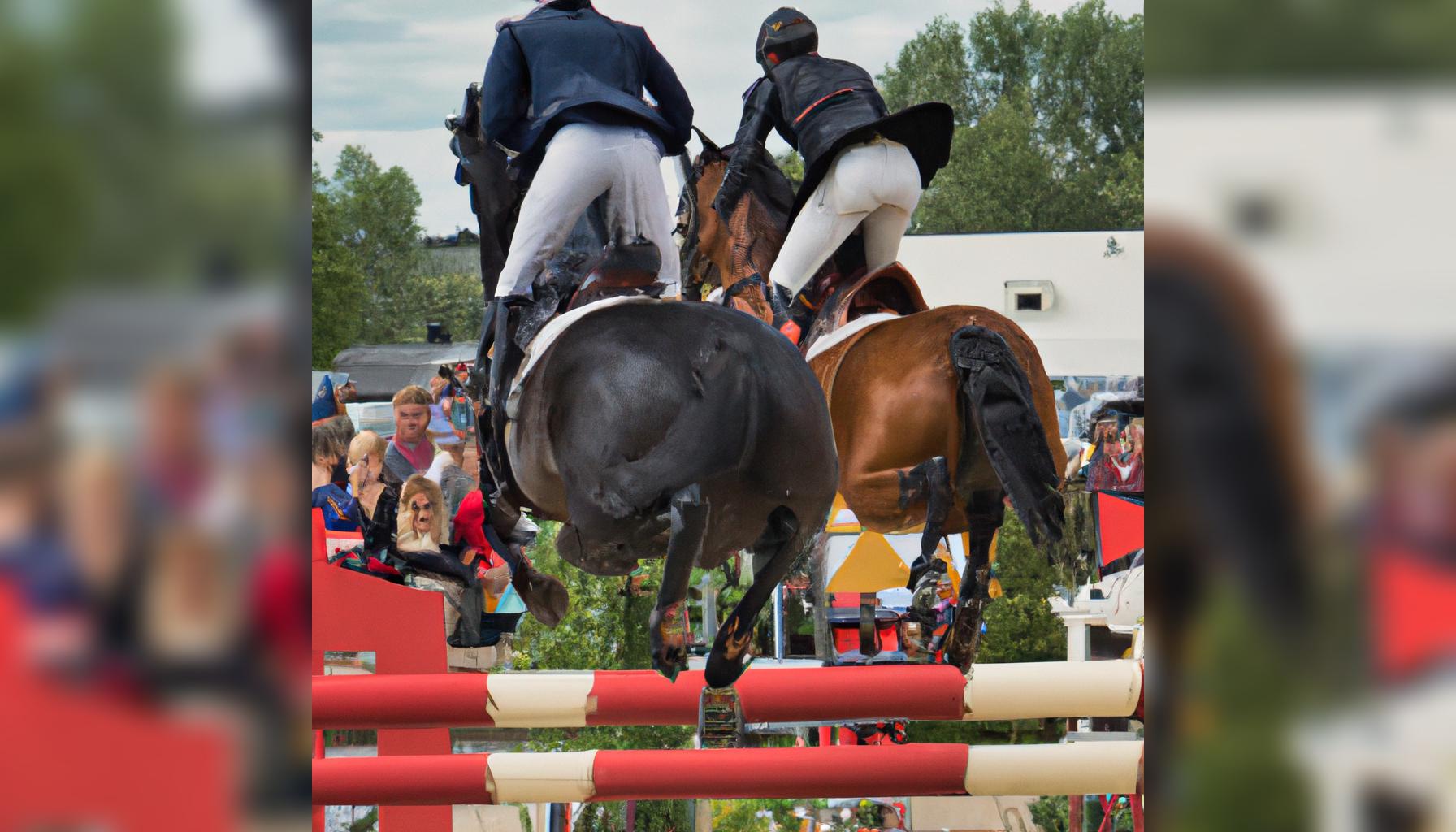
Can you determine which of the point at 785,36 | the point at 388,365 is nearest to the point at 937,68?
the point at 388,365

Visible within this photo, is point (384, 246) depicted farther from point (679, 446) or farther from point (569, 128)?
point (679, 446)

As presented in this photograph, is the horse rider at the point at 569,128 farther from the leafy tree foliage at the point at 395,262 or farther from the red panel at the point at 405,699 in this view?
the leafy tree foliage at the point at 395,262

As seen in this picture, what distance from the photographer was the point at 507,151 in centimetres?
435

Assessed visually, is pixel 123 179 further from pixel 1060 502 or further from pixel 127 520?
pixel 1060 502

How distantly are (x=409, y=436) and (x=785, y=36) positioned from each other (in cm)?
287

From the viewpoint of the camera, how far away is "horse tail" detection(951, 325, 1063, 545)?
399cm

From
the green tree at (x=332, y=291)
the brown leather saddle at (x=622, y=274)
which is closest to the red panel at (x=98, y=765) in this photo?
the brown leather saddle at (x=622, y=274)

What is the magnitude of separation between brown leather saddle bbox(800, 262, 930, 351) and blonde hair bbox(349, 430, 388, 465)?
2520 mm

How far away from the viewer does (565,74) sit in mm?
3859

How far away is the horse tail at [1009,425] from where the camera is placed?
3.99 metres

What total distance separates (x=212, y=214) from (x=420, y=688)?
4178 millimetres

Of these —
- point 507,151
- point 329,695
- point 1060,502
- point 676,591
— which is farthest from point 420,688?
point 1060,502

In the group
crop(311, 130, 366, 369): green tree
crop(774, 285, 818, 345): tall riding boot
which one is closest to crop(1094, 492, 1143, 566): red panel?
crop(774, 285, 818, 345): tall riding boot

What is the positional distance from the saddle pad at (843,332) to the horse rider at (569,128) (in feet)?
2.58
